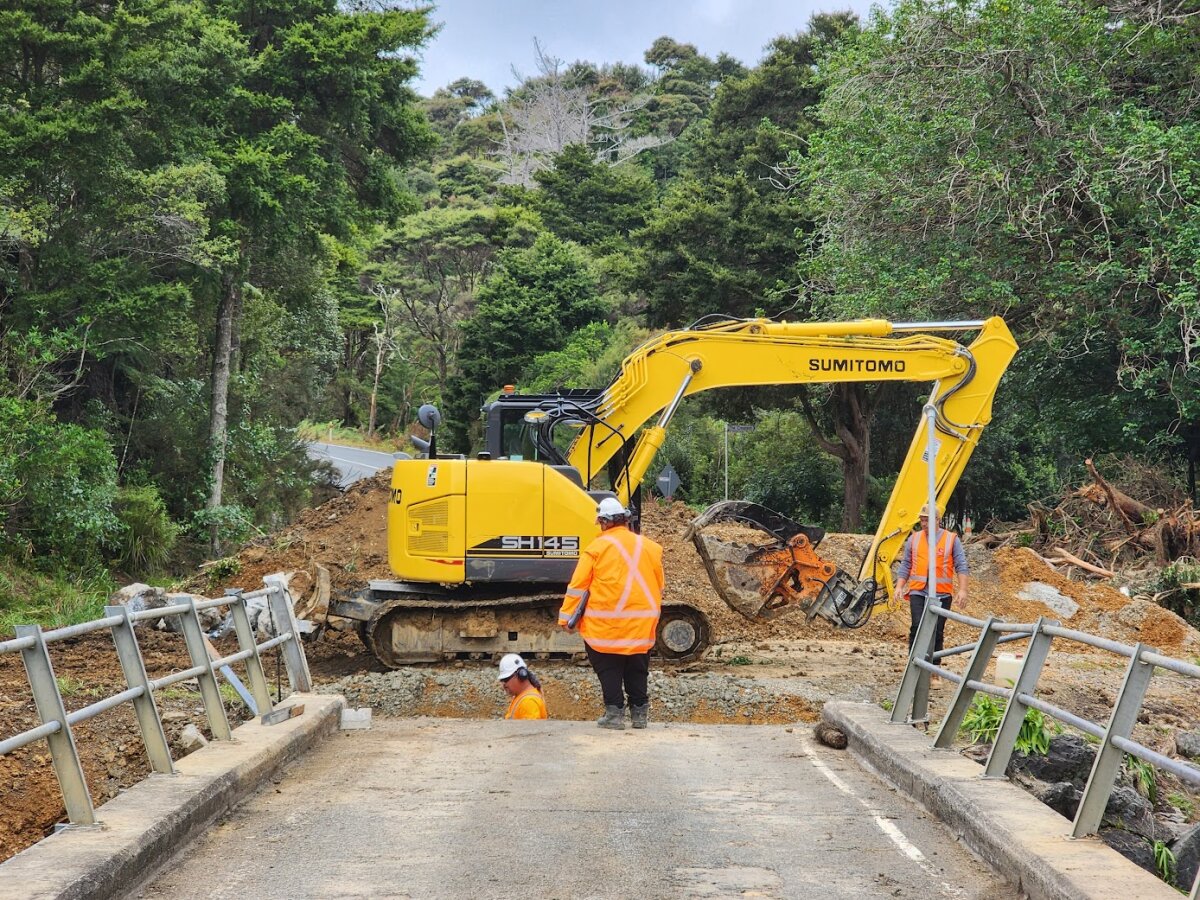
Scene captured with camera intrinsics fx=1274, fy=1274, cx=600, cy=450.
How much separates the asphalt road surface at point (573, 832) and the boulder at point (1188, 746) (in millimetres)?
3656

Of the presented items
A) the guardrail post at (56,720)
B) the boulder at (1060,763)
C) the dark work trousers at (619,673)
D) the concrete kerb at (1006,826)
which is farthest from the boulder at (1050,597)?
the guardrail post at (56,720)

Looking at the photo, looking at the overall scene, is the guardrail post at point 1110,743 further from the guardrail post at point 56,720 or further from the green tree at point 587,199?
the green tree at point 587,199

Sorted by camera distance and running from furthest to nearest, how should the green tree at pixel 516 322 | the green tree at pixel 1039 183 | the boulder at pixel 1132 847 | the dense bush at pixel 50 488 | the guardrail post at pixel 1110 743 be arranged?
the green tree at pixel 516 322, the dense bush at pixel 50 488, the green tree at pixel 1039 183, the boulder at pixel 1132 847, the guardrail post at pixel 1110 743

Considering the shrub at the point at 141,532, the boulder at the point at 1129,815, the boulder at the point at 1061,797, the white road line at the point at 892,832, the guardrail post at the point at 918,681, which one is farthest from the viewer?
the shrub at the point at 141,532

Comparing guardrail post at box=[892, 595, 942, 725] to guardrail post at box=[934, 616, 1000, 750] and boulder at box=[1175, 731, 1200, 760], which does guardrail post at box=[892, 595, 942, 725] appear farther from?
boulder at box=[1175, 731, 1200, 760]

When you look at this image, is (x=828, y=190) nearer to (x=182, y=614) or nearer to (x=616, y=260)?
(x=182, y=614)

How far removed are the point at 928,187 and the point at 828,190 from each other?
2.90 meters

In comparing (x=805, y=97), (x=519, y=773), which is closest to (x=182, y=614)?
(x=519, y=773)

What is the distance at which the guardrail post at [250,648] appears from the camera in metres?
8.05

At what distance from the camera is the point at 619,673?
380 inches

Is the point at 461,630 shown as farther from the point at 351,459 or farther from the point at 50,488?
the point at 351,459

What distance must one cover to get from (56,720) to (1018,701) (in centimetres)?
444

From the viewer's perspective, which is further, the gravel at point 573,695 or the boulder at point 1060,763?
the gravel at point 573,695

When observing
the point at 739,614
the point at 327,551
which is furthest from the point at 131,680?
the point at 327,551
